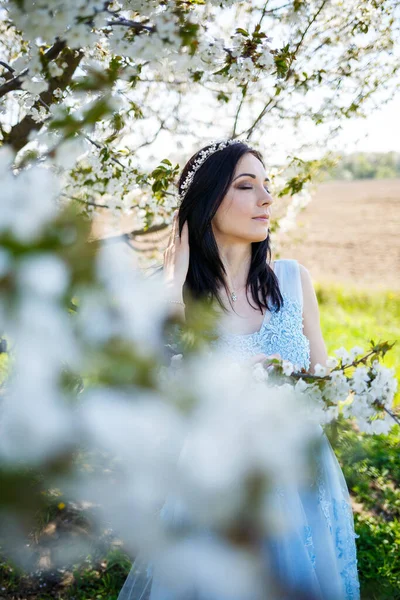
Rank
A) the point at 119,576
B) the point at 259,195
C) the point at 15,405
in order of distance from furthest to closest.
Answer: the point at 119,576, the point at 259,195, the point at 15,405

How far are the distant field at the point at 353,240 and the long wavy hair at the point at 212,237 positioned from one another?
3391 millimetres

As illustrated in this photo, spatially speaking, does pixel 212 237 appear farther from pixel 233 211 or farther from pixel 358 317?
pixel 358 317

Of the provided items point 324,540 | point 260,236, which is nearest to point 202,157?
point 260,236

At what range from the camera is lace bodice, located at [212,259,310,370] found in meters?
2.36

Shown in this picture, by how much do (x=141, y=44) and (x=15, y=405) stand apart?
110cm

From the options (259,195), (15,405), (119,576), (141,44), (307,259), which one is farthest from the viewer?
(307,259)

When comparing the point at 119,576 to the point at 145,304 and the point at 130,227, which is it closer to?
the point at 130,227

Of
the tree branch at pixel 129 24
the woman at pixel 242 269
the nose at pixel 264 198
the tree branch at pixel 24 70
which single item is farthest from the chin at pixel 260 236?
the tree branch at pixel 129 24

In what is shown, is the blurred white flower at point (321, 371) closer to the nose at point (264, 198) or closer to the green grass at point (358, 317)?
the nose at point (264, 198)

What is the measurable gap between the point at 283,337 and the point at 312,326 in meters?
0.24

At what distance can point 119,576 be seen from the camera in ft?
8.97

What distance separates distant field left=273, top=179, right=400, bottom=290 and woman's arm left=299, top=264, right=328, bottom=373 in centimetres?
337

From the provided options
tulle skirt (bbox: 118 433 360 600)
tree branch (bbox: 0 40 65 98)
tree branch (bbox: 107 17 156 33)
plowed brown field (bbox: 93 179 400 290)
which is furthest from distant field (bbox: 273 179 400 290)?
tree branch (bbox: 107 17 156 33)

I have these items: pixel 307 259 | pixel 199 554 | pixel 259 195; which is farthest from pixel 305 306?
pixel 307 259
